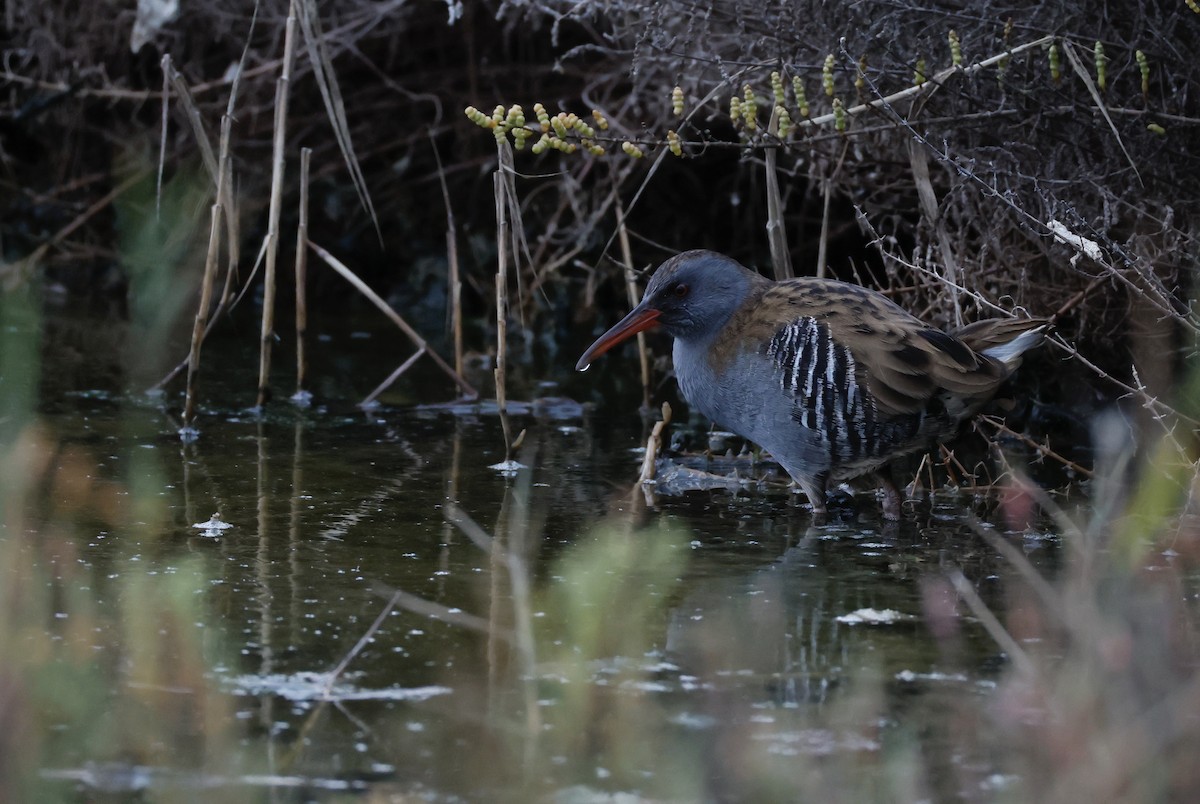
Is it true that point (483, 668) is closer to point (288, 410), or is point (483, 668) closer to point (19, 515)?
point (19, 515)

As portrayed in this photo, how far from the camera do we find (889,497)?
14.8 feet

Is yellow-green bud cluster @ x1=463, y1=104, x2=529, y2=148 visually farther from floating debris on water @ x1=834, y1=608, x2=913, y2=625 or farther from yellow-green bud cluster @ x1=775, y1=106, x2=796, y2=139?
floating debris on water @ x1=834, y1=608, x2=913, y2=625

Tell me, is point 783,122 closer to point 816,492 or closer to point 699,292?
point 699,292

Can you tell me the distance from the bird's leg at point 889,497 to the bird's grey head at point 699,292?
636 millimetres

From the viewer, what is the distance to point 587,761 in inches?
108

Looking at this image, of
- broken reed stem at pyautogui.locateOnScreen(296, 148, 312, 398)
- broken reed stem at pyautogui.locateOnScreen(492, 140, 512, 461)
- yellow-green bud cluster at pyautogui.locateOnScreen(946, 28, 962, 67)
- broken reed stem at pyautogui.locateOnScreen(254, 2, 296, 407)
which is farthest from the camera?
broken reed stem at pyautogui.locateOnScreen(296, 148, 312, 398)

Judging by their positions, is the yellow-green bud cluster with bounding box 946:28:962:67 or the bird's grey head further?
the bird's grey head

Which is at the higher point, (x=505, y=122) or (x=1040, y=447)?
(x=505, y=122)

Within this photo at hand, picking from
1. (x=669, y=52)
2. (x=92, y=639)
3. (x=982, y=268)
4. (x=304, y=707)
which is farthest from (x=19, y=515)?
(x=982, y=268)

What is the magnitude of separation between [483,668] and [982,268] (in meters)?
2.62

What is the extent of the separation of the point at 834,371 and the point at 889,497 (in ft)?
1.33

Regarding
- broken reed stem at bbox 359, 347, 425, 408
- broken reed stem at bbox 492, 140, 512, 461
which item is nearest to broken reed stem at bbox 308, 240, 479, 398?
broken reed stem at bbox 359, 347, 425, 408

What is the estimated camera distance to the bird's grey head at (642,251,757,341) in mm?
4730

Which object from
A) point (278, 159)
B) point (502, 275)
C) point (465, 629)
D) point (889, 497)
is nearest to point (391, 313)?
point (278, 159)
